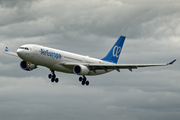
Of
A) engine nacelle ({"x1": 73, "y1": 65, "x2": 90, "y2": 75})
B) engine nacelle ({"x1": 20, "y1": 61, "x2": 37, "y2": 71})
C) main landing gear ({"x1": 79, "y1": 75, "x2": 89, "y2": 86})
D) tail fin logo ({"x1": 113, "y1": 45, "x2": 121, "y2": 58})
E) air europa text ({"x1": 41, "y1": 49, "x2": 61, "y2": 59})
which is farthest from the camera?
tail fin logo ({"x1": 113, "y1": 45, "x2": 121, "y2": 58})

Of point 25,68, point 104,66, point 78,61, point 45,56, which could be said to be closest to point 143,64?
point 104,66

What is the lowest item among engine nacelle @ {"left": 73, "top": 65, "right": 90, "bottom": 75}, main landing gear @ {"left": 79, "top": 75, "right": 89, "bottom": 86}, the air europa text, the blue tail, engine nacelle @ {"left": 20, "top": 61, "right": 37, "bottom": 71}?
main landing gear @ {"left": 79, "top": 75, "right": 89, "bottom": 86}

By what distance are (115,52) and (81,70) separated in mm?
17375

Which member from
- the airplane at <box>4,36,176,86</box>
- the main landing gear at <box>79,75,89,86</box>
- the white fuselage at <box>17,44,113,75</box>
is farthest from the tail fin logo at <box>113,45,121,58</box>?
the main landing gear at <box>79,75,89,86</box>

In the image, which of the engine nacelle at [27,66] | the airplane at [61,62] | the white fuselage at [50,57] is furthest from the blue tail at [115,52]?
the engine nacelle at [27,66]

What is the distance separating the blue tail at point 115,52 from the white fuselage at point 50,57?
8.30 metres

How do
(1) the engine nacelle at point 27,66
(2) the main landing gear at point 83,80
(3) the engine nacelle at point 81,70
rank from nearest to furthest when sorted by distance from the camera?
(3) the engine nacelle at point 81,70 < (1) the engine nacelle at point 27,66 < (2) the main landing gear at point 83,80

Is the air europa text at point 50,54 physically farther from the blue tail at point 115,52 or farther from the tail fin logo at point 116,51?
the tail fin logo at point 116,51

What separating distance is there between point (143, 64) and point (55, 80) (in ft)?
68.1

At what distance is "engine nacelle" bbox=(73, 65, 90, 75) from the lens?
6456 cm

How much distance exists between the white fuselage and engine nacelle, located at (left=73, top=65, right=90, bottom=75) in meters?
1.34

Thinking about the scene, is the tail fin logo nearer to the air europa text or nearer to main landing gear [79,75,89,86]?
main landing gear [79,75,89,86]

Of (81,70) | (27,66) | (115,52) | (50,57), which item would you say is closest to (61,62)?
(50,57)

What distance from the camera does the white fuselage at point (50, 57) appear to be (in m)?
59.8
